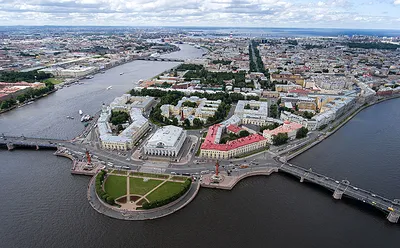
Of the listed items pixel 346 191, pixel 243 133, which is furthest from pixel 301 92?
pixel 346 191

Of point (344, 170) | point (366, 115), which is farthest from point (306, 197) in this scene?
point (366, 115)

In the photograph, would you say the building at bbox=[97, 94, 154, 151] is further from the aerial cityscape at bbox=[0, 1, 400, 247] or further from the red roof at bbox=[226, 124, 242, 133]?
the red roof at bbox=[226, 124, 242, 133]

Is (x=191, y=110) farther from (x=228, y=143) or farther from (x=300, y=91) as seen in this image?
(x=300, y=91)

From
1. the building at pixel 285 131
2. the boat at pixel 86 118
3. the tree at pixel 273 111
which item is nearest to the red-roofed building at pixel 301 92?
the tree at pixel 273 111

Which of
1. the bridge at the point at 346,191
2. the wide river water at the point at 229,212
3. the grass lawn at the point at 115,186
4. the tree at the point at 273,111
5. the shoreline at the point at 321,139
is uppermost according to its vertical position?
the tree at the point at 273,111

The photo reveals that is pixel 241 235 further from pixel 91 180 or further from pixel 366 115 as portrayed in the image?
pixel 366 115

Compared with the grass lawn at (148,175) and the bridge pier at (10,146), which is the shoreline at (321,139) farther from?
the bridge pier at (10,146)
